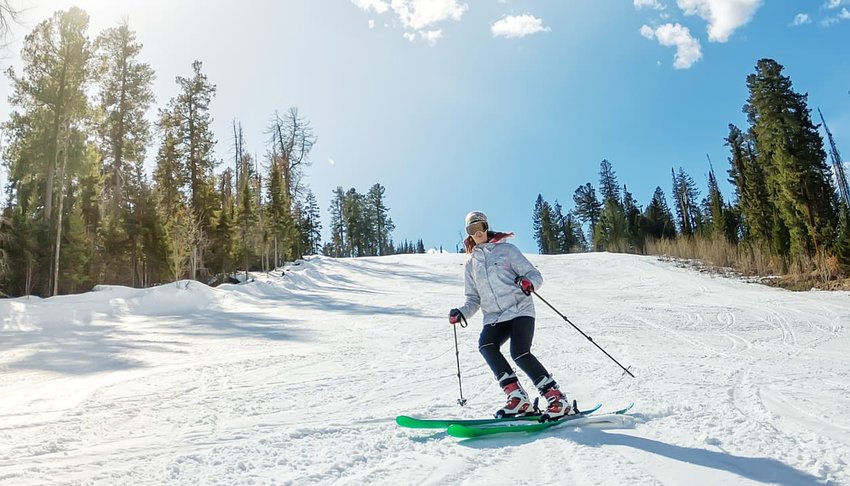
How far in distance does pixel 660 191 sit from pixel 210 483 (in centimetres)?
9502

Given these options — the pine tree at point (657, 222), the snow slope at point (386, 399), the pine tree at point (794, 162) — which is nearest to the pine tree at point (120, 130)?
the snow slope at point (386, 399)

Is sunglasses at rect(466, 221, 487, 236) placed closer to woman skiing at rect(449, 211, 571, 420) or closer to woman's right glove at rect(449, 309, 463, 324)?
woman skiing at rect(449, 211, 571, 420)

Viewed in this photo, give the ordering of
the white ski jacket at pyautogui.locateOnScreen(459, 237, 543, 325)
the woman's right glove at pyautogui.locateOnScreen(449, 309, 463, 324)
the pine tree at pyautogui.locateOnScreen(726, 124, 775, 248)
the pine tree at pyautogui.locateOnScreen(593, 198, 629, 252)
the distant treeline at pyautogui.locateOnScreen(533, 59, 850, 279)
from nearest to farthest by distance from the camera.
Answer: the white ski jacket at pyautogui.locateOnScreen(459, 237, 543, 325)
the woman's right glove at pyautogui.locateOnScreen(449, 309, 463, 324)
the distant treeline at pyautogui.locateOnScreen(533, 59, 850, 279)
the pine tree at pyautogui.locateOnScreen(726, 124, 775, 248)
the pine tree at pyautogui.locateOnScreen(593, 198, 629, 252)

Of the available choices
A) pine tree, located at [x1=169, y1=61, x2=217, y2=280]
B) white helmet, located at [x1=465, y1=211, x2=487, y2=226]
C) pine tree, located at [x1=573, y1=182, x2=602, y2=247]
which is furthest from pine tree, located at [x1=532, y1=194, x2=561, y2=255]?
white helmet, located at [x1=465, y1=211, x2=487, y2=226]

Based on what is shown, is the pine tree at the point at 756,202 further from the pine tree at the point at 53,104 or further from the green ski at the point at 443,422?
the pine tree at the point at 53,104

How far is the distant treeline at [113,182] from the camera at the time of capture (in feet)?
66.9

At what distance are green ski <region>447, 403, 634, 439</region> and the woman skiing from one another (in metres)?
0.07

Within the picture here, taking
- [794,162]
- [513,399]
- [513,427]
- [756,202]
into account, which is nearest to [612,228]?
[756,202]

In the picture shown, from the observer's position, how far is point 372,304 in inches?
661

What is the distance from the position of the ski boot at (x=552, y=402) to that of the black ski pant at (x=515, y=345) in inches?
2.1

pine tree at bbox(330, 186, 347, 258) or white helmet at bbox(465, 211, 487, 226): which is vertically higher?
pine tree at bbox(330, 186, 347, 258)

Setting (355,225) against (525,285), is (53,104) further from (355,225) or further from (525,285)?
(355,225)

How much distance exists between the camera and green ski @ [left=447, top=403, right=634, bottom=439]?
3455 millimetres

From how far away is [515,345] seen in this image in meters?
3.69
